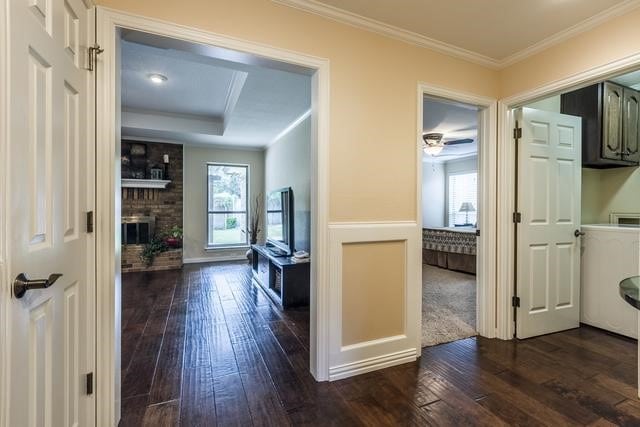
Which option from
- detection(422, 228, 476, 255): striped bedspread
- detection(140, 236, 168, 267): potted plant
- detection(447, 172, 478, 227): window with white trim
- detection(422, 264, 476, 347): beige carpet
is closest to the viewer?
detection(422, 264, 476, 347): beige carpet

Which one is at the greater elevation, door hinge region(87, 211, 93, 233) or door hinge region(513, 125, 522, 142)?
door hinge region(513, 125, 522, 142)

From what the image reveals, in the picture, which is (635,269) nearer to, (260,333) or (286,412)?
(286,412)

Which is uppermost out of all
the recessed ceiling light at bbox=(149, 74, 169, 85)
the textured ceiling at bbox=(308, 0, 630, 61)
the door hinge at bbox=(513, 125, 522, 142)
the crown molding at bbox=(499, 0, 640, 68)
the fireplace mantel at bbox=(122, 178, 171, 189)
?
the recessed ceiling light at bbox=(149, 74, 169, 85)

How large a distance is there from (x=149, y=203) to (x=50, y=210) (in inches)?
211

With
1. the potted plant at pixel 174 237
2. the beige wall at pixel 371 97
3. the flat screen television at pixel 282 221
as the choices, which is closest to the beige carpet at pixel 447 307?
the beige wall at pixel 371 97

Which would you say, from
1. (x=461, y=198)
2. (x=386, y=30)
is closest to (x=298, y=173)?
(x=386, y=30)

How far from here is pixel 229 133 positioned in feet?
17.6

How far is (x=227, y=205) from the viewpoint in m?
6.69

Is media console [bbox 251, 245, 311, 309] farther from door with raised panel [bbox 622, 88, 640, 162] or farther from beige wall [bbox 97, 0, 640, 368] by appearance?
door with raised panel [bbox 622, 88, 640, 162]

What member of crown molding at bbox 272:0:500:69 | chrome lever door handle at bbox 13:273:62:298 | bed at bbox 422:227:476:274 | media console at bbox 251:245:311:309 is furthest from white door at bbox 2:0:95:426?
bed at bbox 422:227:476:274

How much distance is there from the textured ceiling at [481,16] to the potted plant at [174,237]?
5.10 m

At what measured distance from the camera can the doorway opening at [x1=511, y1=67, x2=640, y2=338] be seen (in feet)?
8.73

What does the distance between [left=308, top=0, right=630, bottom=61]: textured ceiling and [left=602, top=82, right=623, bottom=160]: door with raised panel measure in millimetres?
1429

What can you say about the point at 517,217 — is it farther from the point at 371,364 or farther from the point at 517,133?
the point at 371,364
